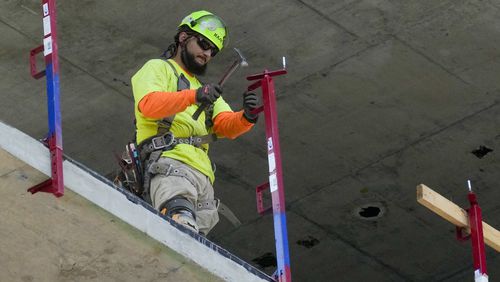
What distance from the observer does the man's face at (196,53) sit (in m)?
12.3

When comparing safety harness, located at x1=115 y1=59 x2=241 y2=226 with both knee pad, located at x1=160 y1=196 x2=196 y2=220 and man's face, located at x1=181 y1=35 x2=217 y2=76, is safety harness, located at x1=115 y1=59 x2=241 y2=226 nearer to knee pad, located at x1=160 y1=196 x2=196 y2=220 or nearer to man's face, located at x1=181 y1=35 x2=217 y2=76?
man's face, located at x1=181 y1=35 x2=217 y2=76

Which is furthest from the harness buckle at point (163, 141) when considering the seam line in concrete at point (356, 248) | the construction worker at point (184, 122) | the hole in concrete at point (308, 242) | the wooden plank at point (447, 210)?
the hole in concrete at point (308, 242)

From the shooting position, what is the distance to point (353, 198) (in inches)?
707

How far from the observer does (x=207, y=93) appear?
1120 cm

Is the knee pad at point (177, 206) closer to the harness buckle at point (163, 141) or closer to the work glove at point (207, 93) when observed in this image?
the harness buckle at point (163, 141)

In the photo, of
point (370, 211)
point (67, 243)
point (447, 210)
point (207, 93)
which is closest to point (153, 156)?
point (207, 93)

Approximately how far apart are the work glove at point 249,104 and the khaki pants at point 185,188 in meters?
0.58

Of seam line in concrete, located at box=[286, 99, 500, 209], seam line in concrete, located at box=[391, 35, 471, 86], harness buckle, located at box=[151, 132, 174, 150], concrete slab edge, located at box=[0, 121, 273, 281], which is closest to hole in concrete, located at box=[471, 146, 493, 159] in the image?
seam line in concrete, located at box=[286, 99, 500, 209]

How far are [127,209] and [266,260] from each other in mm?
9192

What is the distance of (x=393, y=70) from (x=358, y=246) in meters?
3.65

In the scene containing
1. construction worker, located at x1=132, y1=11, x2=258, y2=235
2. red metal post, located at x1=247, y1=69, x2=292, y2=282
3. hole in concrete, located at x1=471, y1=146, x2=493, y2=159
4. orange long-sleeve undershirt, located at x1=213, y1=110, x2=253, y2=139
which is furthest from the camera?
hole in concrete, located at x1=471, y1=146, x2=493, y2=159

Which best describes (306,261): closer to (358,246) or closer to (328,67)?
(358,246)

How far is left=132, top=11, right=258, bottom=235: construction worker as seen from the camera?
11.5 metres

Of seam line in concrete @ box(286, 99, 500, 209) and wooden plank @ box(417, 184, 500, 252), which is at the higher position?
seam line in concrete @ box(286, 99, 500, 209)
